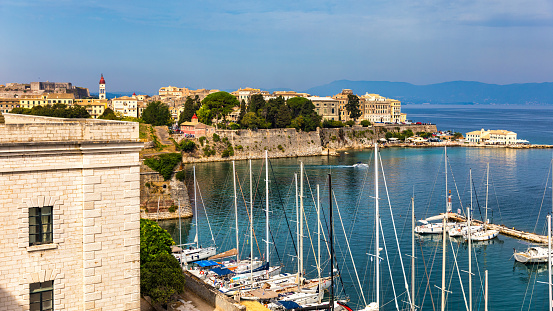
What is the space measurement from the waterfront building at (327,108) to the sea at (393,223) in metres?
32.8

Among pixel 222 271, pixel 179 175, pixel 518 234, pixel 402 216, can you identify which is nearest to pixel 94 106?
pixel 179 175

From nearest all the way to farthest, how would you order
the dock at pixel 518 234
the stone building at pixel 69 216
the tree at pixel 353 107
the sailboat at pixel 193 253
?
1. the stone building at pixel 69 216
2. the sailboat at pixel 193 253
3. the dock at pixel 518 234
4. the tree at pixel 353 107

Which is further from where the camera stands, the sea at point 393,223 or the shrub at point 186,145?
the shrub at point 186,145


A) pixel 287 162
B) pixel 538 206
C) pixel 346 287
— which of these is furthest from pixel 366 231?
pixel 287 162

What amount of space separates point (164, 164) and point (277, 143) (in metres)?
36.9

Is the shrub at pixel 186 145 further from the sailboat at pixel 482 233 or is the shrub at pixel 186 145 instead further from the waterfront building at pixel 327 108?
the waterfront building at pixel 327 108

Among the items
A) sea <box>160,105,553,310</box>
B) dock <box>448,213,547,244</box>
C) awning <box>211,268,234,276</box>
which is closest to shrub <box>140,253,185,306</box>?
awning <box>211,268,234,276</box>

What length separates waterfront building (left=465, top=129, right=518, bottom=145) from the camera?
85.9 metres

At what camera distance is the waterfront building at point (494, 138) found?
85.9 m

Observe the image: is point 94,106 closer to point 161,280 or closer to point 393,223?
point 393,223

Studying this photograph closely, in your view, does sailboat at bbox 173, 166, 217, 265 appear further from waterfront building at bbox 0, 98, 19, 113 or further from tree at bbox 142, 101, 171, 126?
waterfront building at bbox 0, 98, 19, 113

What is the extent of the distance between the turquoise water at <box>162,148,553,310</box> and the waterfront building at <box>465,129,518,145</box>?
17.7 metres

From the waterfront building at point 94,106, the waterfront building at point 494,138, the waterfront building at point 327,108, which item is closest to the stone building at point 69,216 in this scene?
the waterfront building at point 494,138

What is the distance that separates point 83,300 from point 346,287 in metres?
14.5
